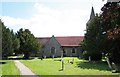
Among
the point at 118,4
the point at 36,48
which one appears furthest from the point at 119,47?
the point at 36,48

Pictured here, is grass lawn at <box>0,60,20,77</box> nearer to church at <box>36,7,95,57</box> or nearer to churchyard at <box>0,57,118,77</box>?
churchyard at <box>0,57,118,77</box>

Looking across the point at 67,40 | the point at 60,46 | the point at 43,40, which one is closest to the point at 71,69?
the point at 60,46

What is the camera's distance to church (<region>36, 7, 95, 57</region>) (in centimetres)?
7425

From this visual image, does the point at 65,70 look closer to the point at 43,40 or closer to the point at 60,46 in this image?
the point at 60,46

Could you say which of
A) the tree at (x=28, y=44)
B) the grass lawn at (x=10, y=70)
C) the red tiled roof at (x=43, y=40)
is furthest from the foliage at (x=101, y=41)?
the red tiled roof at (x=43, y=40)

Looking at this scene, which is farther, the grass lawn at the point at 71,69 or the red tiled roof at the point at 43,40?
the red tiled roof at the point at 43,40

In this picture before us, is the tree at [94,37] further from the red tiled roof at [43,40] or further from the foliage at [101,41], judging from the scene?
the red tiled roof at [43,40]

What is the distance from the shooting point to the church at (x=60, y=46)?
74.2 m

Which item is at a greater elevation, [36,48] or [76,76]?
[36,48]

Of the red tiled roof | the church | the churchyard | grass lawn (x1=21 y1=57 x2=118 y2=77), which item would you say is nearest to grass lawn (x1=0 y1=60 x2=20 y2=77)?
the churchyard

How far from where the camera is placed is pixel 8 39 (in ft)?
148

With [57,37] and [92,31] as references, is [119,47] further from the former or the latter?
[57,37]

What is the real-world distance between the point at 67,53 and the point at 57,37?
241 inches

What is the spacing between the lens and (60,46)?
2938 inches
